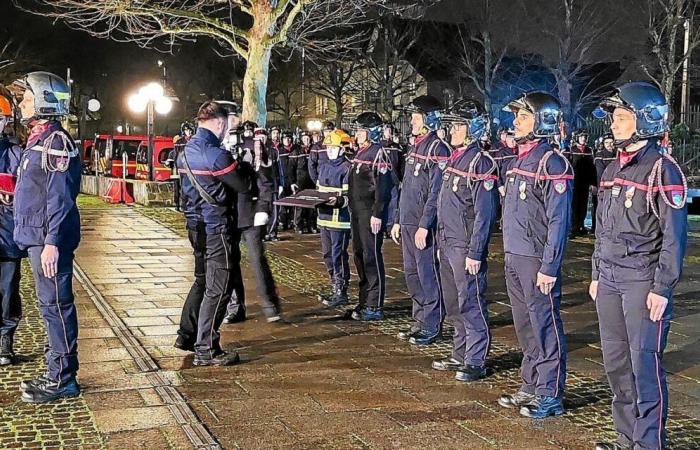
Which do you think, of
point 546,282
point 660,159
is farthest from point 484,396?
point 660,159

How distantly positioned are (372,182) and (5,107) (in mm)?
3682

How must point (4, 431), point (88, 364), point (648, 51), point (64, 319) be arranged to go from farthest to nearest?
point (648, 51) → point (88, 364) → point (64, 319) → point (4, 431)

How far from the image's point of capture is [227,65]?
52719 millimetres

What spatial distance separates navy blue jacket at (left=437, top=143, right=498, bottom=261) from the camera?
6.86 meters

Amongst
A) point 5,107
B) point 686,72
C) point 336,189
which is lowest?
point 336,189

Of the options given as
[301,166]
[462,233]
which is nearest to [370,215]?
[462,233]

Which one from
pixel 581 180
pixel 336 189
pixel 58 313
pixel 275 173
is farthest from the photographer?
pixel 581 180

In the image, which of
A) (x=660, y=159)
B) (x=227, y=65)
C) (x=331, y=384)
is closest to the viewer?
(x=660, y=159)

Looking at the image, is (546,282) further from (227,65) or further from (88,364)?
(227,65)

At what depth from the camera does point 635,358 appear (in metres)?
5.07

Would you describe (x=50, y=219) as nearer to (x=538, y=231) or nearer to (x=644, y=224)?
(x=538, y=231)

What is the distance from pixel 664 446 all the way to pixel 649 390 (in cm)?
37

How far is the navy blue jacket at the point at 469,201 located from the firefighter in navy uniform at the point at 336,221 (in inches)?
118

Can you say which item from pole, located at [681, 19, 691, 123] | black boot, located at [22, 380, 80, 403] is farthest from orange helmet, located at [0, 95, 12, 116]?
pole, located at [681, 19, 691, 123]
